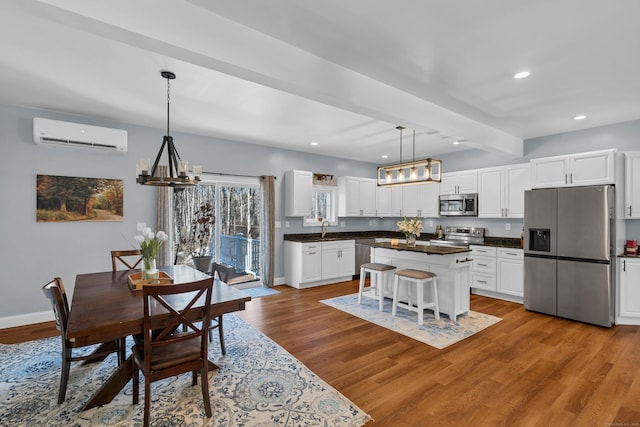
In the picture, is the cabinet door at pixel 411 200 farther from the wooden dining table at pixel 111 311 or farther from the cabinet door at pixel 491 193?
the wooden dining table at pixel 111 311

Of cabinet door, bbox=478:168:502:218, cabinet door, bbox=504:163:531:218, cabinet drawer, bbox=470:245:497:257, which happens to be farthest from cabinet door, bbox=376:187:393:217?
cabinet door, bbox=504:163:531:218

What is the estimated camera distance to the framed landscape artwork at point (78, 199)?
3.95 metres

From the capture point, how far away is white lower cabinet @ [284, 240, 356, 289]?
5832mm

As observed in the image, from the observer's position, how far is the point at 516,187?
517 centimetres

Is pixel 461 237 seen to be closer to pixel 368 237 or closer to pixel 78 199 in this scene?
pixel 368 237

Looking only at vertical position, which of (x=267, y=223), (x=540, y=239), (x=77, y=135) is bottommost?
(x=540, y=239)

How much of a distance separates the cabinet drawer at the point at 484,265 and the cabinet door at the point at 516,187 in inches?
32.9

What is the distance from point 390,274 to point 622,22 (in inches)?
146

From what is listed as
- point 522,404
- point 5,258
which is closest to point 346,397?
point 522,404

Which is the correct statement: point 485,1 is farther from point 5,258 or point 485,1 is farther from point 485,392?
point 5,258

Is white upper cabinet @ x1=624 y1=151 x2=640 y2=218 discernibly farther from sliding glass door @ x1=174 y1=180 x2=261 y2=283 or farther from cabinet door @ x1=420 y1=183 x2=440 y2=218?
sliding glass door @ x1=174 y1=180 x2=261 y2=283

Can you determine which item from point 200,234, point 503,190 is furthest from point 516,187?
point 200,234

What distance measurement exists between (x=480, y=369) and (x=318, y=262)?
3.53 m

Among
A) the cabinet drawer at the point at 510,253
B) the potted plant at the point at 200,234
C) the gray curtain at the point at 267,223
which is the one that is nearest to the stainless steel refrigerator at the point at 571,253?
the cabinet drawer at the point at 510,253
